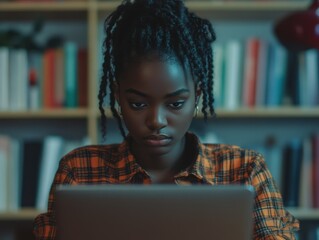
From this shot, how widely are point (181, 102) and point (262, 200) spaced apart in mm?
279

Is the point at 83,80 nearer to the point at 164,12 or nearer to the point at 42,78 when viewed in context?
the point at 42,78

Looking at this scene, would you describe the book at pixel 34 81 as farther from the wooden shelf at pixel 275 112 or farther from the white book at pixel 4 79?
the wooden shelf at pixel 275 112

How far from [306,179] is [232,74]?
480 mm

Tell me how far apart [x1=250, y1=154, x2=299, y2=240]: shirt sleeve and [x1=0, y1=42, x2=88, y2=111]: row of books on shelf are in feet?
3.22

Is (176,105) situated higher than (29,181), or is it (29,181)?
(176,105)

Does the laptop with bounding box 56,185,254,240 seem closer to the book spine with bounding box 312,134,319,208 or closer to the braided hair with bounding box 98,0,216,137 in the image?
the braided hair with bounding box 98,0,216,137

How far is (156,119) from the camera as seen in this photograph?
3.24 ft

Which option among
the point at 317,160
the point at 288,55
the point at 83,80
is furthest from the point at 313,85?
the point at 83,80

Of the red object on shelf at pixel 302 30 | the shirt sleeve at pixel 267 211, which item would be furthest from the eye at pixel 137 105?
the red object on shelf at pixel 302 30

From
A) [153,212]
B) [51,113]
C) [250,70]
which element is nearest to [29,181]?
[51,113]

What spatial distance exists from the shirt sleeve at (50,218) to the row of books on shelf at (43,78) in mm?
834

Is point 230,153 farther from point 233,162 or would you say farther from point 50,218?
point 50,218

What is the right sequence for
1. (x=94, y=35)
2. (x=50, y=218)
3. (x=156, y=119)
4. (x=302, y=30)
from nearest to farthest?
(x=156, y=119)
(x=50, y=218)
(x=302, y=30)
(x=94, y=35)

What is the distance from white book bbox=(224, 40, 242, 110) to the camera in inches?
77.9
